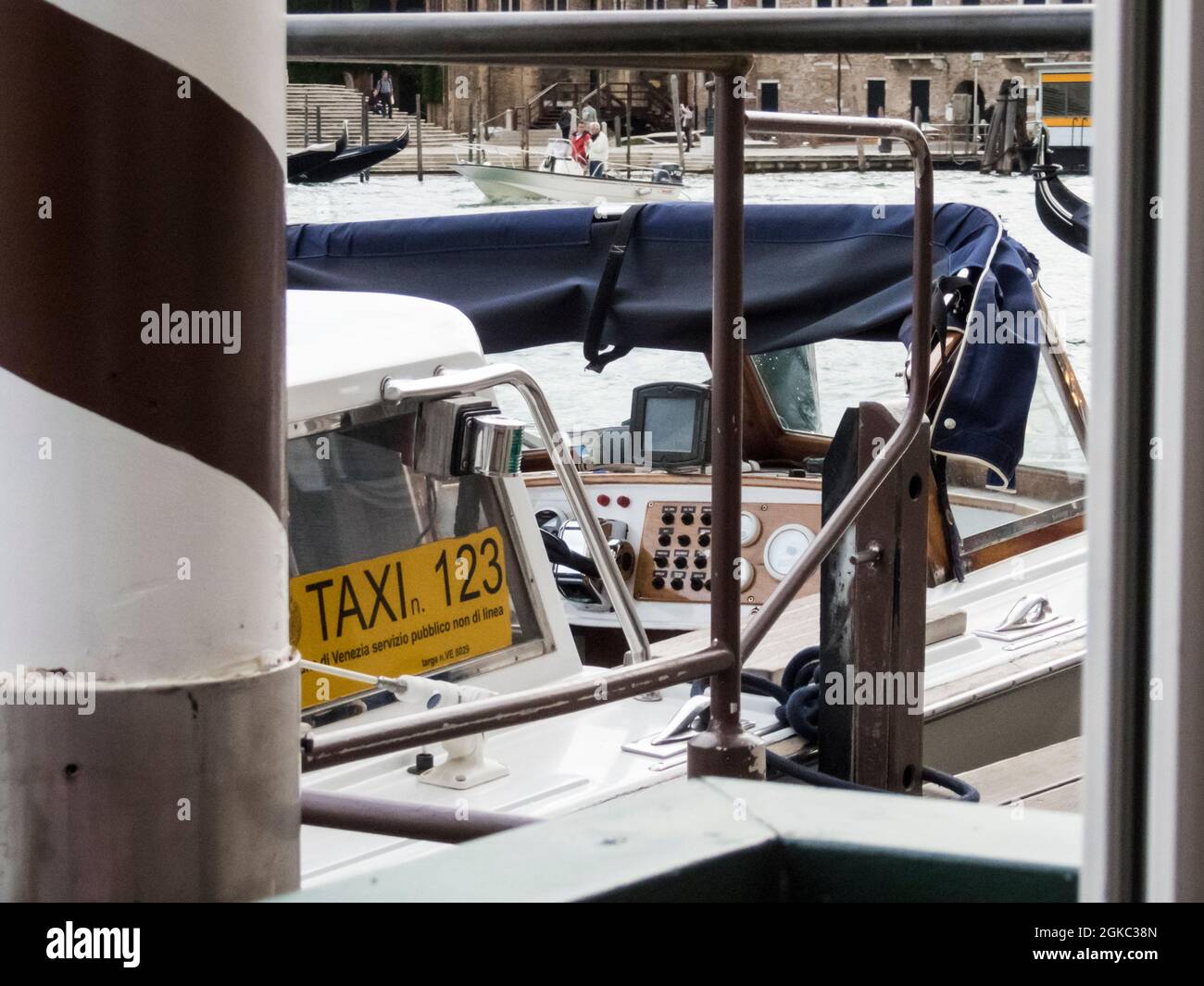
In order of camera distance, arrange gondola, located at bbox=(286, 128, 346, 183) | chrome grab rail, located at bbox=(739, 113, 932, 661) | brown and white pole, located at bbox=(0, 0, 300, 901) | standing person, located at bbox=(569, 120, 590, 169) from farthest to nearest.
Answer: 1. standing person, located at bbox=(569, 120, 590, 169)
2. gondola, located at bbox=(286, 128, 346, 183)
3. chrome grab rail, located at bbox=(739, 113, 932, 661)
4. brown and white pole, located at bbox=(0, 0, 300, 901)

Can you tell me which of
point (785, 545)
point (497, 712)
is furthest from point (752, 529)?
point (497, 712)

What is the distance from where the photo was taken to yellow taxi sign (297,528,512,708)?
104 inches

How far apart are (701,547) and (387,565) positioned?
2212 mm

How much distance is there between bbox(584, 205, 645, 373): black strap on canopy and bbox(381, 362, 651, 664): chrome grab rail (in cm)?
159

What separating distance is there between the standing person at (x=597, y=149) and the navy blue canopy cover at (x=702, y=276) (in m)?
24.0

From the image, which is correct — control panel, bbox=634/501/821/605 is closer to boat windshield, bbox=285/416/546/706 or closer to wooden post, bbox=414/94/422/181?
boat windshield, bbox=285/416/546/706

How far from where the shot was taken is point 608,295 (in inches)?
174

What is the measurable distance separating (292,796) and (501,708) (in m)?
0.50

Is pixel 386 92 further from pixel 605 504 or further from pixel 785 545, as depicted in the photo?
pixel 785 545

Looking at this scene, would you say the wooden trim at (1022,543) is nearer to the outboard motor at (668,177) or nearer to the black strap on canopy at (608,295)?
the black strap on canopy at (608,295)

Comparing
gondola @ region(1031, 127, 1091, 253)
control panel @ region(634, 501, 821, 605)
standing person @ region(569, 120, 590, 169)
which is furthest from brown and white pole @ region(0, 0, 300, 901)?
standing person @ region(569, 120, 590, 169)

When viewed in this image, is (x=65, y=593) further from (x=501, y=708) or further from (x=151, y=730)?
(x=501, y=708)
